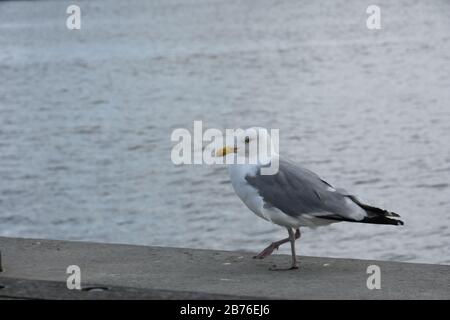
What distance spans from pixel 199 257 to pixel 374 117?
1465cm

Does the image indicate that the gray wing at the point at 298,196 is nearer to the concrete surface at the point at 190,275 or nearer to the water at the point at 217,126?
the concrete surface at the point at 190,275

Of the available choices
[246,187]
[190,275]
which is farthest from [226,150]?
[190,275]

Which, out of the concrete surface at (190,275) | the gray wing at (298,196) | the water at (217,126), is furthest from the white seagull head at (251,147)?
the water at (217,126)

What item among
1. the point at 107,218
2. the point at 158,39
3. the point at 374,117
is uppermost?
the point at 158,39

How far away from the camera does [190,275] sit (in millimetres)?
6203

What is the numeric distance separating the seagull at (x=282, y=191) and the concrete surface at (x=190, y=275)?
316 millimetres

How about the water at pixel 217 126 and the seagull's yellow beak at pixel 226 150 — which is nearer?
the seagull's yellow beak at pixel 226 150

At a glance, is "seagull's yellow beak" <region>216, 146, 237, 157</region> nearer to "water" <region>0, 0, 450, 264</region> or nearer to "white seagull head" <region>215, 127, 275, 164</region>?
"white seagull head" <region>215, 127, 275, 164</region>

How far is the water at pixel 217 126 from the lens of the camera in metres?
12.4

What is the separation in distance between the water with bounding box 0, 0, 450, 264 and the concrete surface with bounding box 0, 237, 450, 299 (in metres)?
3.97

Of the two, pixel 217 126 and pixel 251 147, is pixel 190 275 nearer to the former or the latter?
pixel 251 147
